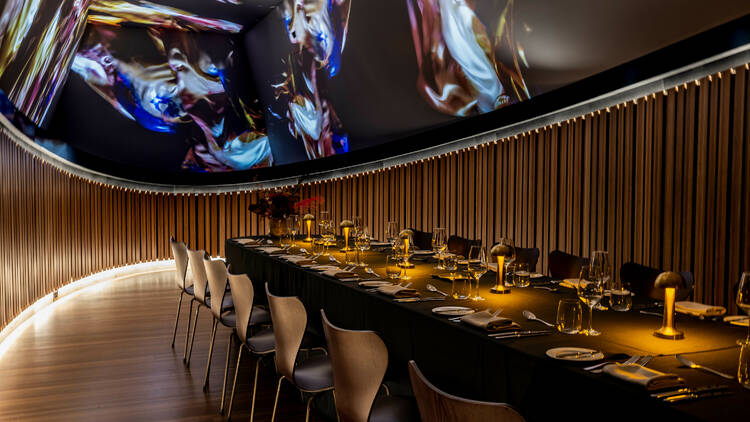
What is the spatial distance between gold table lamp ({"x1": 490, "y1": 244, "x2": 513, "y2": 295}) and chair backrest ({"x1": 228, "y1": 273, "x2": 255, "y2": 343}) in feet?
5.14

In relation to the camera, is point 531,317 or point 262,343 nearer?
point 531,317

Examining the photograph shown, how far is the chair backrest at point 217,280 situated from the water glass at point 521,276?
2.17 meters

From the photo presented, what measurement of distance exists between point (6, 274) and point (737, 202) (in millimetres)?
6927

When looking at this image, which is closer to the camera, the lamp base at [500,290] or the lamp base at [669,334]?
the lamp base at [669,334]

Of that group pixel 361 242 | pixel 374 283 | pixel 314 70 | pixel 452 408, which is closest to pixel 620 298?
pixel 452 408

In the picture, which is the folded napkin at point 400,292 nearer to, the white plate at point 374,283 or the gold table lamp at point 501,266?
the white plate at point 374,283

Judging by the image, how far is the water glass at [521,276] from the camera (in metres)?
3.67

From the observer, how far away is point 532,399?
2.14 m

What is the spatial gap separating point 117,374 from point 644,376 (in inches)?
181

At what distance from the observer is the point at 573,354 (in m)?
2.13

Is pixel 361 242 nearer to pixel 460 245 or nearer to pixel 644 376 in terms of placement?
pixel 460 245

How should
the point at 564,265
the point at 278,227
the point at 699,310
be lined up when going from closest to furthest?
the point at 699,310 → the point at 564,265 → the point at 278,227

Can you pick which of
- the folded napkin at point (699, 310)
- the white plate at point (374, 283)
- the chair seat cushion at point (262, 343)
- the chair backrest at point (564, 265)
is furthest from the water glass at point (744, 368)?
the chair seat cushion at point (262, 343)

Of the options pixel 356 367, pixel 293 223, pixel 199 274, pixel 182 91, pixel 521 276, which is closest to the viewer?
pixel 356 367
